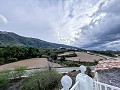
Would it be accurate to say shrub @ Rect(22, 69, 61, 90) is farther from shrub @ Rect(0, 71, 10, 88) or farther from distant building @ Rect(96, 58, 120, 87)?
distant building @ Rect(96, 58, 120, 87)

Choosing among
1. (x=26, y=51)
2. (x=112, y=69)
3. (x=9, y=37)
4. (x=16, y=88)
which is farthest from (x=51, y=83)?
(x=9, y=37)

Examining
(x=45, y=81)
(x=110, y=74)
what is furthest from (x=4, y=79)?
(x=110, y=74)

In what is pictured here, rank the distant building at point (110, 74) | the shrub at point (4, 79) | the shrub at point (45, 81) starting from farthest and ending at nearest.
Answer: the shrub at point (4, 79) → the shrub at point (45, 81) → the distant building at point (110, 74)

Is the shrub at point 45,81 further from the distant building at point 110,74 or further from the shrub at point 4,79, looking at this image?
the distant building at point 110,74

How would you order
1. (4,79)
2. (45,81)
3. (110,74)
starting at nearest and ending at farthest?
(110,74)
(45,81)
(4,79)

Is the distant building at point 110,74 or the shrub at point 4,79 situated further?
the shrub at point 4,79

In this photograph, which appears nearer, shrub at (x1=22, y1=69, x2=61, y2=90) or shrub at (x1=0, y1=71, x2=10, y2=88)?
shrub at (x1=22, y1=69, x2=61, y2=90)

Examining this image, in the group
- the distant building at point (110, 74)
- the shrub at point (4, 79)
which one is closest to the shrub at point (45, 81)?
the shrub at point (4, 79)

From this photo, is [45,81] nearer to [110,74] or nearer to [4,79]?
[4,79]

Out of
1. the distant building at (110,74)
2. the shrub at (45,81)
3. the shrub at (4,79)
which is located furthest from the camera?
the shrub at (4,79)

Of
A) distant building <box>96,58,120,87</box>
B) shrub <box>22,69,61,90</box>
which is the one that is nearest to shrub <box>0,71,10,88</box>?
shrub <box>22,69,61,90</box>

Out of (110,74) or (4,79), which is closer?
(110,74)

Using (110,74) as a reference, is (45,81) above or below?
below

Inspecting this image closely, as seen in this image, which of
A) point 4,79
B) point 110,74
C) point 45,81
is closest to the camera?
point 110,74
